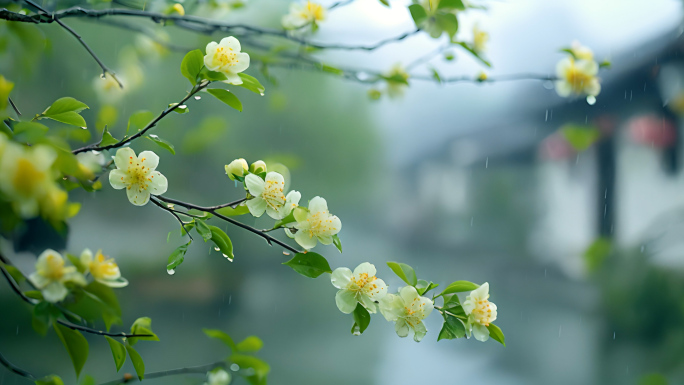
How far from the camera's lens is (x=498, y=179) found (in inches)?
45.8

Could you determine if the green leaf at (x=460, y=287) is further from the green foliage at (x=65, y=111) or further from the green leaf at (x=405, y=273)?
the green foliage at (x=65, y=111)

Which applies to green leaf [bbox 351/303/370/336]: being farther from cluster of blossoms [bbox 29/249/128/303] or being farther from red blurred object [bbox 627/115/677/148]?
red blurred object [bbox 627/115/677/148]

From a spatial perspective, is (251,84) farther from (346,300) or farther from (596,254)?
(596,254)

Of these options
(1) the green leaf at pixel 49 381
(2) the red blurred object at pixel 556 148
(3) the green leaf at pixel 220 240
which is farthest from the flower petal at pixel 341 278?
(2) the red blurred object at pixel 556 148

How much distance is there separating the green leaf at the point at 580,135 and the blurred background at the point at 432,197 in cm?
2

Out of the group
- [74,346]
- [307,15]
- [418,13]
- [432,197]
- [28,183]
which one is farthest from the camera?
[432,197]

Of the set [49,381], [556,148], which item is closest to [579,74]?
[556,148]

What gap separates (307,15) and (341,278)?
43 centimetres

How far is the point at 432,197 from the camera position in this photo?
1.13 metres

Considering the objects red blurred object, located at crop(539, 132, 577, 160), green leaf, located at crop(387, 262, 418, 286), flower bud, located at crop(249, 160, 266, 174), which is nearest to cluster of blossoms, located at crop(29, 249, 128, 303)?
flower bud, located at crop(249, 160, 266, 174)

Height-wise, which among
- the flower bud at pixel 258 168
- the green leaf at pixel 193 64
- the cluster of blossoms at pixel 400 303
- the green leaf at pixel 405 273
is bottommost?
the cluster of blossoms at pixel 400 303

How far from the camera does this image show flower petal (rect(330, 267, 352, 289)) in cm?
43

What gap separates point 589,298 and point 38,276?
1263mm

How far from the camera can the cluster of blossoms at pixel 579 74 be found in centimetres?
76
